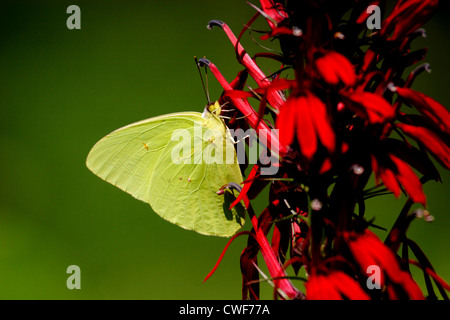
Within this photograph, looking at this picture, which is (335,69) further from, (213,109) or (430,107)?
(213,109)

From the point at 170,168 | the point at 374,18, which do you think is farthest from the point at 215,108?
the point at 374,18

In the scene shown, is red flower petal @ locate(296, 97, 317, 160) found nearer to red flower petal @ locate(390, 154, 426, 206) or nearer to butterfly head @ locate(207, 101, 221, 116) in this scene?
red flower petal @ locate(390, 154, 426, 206)

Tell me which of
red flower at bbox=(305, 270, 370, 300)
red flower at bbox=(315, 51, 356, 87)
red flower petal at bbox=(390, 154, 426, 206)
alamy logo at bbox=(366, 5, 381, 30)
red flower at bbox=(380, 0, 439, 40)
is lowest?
red flower at bbox=(305, 270, 370, 300)

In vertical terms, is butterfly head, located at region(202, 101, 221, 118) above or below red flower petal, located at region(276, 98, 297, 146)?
above

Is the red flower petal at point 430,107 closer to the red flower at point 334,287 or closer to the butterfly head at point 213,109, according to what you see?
the red flower at point 334,287

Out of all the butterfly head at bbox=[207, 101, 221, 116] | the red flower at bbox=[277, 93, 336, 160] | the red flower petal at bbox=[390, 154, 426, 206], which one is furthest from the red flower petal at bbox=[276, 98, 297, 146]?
the butterfly head at bbox=[207, 101, 221, 116]

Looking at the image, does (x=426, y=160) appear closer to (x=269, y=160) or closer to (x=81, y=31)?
(x=269, y=160)
